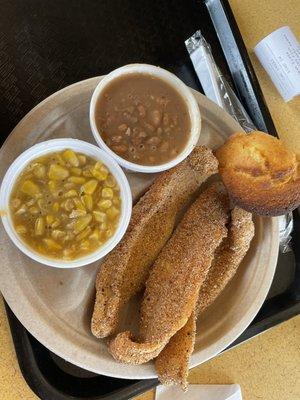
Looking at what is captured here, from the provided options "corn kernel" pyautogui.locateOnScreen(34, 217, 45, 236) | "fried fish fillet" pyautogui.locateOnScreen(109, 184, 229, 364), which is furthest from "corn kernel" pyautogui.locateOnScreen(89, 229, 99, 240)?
"fried fish fillet" pyautogui.locateOnScreen(109, 184, 229, 364)

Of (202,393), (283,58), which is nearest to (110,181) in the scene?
(202,393)

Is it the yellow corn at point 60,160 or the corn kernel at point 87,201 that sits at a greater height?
the yellow corn at point 60,160

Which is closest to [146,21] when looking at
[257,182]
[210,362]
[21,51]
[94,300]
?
[21,51]

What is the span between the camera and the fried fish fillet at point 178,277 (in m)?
1.46

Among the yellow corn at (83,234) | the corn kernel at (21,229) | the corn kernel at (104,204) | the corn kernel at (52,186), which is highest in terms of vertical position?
the corn kernel at (52,186)

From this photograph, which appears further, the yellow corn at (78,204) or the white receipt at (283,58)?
the white receipt at (283,58)

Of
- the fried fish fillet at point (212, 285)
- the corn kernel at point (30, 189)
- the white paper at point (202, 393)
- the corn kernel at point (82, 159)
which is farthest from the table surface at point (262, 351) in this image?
the corn kernel at point (82, 159)

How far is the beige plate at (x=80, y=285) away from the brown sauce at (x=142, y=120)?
0.44ft

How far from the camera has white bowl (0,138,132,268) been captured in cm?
137

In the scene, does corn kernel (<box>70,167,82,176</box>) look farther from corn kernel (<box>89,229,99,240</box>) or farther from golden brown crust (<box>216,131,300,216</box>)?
golden brown crust (<box>216,131,300,216</box>)

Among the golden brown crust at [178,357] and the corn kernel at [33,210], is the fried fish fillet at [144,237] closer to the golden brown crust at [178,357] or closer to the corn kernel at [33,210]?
the golden brown crust at [178,357]

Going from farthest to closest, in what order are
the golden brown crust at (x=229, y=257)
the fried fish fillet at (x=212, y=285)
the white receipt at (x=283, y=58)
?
the white receipt at (x=283, y=58) < the golden brown crust at (x=229, y=257) < the fried fish fillet at (x=212, y=285)

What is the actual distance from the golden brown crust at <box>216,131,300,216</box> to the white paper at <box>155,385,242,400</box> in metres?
0.59

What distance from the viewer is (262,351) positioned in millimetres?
1825
